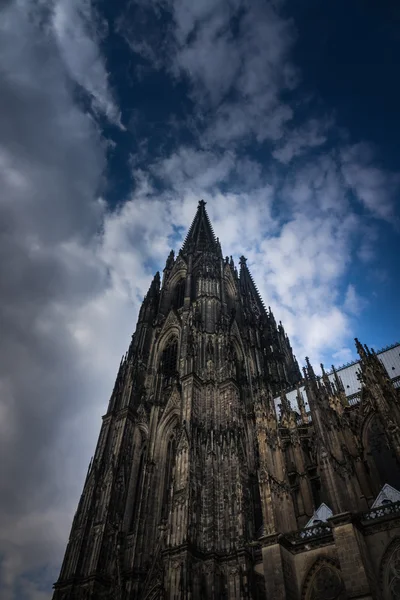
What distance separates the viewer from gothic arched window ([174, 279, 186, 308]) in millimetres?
39200

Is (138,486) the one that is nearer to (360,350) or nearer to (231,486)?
(231,486)

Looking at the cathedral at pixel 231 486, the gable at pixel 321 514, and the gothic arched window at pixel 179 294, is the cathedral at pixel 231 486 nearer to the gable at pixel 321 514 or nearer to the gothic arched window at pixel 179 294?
the gable at pixel 321 514

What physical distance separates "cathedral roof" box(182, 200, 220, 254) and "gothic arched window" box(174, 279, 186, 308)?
3.72 meters

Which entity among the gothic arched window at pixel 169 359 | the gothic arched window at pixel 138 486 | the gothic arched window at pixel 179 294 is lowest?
the gothic arched window at pixel 138 486

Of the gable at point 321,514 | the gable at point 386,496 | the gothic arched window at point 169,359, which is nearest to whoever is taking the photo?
the gable at point 386,496

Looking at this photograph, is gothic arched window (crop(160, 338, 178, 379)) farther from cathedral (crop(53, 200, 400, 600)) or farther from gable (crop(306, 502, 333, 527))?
gable (crop(306, 502, 333, 527))

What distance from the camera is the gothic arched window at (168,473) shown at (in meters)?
23.4

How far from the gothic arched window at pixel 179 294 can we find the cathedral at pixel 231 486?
5.07 meters

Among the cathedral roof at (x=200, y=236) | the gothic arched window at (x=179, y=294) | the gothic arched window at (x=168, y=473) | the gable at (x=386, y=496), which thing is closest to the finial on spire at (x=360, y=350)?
the gable at (x=386, y=496)

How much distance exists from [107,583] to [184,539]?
5.68m

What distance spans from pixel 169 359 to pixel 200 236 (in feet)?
59.4

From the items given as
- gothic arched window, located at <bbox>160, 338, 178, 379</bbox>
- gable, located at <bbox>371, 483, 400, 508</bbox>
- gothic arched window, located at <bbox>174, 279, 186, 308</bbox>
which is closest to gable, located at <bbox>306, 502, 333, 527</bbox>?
gable, located at <bbox>371, 483, 400, 508</bbox>

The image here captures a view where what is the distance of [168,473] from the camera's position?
83.1ft

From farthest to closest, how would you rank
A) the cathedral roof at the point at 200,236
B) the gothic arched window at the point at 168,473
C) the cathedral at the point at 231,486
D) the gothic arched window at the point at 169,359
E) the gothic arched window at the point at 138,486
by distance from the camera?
the cathedral roof at the point at 200,236
the gothic arched window at the point at 169,359
the gothic arched window at the point at 138,486
the gothic arched window at the point at 168,473
the cathedral at the point at 231,486
